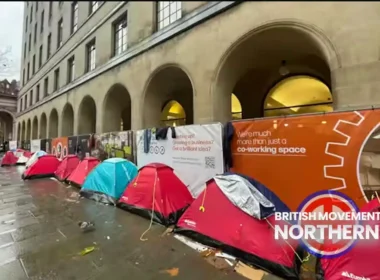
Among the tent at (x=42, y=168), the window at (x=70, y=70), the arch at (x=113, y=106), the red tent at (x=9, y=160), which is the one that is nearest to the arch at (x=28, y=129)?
the red tent at (x=9, y=160)

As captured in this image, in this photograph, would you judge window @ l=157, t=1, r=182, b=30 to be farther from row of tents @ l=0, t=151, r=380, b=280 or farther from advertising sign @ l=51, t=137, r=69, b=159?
advertising sign @ l=51, t=137, r=69, b=159

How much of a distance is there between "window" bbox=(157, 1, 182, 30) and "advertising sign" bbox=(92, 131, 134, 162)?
5067 millimetres

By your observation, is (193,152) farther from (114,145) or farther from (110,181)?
(114,145)

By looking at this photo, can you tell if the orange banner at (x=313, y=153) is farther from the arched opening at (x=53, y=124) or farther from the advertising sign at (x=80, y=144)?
the arched opening at (x=53, y=124)

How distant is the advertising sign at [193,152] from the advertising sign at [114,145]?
2.21 metres

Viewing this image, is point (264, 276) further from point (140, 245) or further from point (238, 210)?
point (140, 245)

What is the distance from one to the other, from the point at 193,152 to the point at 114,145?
5415mm

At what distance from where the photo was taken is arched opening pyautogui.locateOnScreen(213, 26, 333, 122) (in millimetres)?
7034

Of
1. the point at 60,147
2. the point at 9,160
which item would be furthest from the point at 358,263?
the point at 9,160

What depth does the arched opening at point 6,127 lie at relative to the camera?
1735 inches

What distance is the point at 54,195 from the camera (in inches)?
329

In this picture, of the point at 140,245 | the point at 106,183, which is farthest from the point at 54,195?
the point at 140,245

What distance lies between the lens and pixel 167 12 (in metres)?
10.4

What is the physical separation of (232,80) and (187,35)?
2398mm
